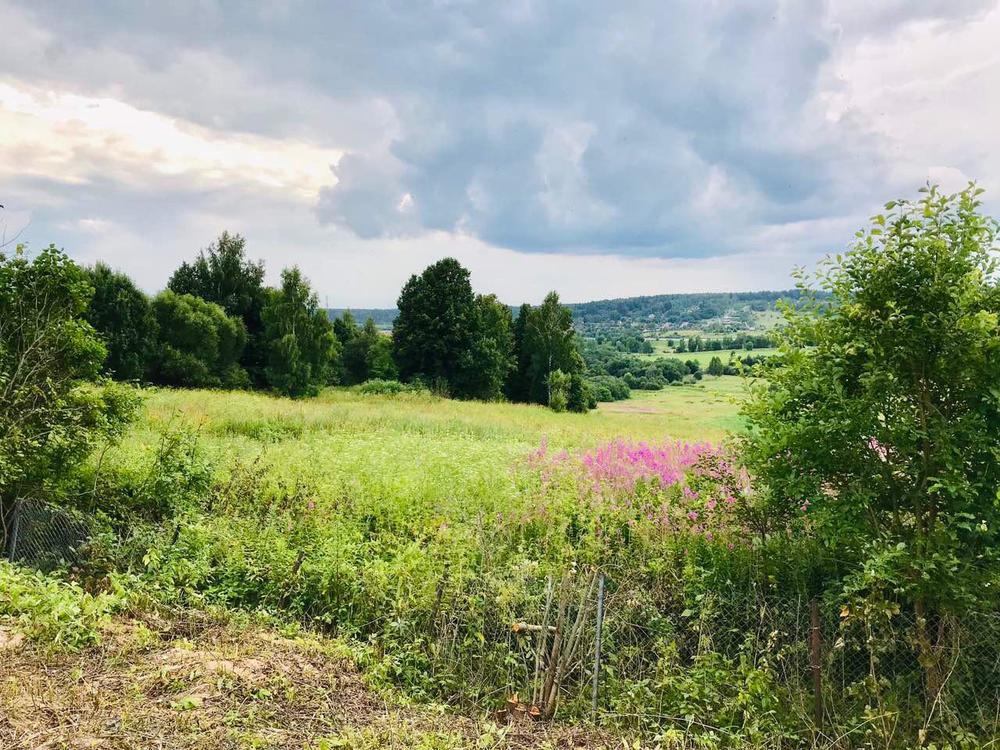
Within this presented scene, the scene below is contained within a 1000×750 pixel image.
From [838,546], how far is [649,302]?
100.0 meters

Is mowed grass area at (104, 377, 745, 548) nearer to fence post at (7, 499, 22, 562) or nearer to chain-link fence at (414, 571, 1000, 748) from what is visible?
fence post at (7, 499, 22, 562)

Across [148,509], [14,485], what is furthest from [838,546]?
[14,485]

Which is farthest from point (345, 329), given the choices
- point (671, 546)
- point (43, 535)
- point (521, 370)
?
point (671, 546)

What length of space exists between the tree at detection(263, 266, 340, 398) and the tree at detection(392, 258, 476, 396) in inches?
289

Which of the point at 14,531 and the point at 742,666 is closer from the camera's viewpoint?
the point at 742,666

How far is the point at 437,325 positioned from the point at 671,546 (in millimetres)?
35013

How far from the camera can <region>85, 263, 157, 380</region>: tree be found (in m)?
32.1

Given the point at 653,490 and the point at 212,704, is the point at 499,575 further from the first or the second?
the point at 212,704

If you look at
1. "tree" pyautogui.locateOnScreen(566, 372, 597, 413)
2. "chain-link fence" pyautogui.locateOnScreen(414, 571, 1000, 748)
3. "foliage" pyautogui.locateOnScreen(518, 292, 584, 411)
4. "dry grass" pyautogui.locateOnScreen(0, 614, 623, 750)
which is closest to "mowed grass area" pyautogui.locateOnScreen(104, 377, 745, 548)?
"chain-link fence" pyautogui.locateOnScreen(414, 571, 1000, 748)

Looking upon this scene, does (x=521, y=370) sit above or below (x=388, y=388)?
above

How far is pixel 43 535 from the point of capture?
8.17 meters

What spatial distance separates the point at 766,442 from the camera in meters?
5.77

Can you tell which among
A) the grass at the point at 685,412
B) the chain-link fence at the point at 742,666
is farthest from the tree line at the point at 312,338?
the chain-link fence at the point at 742,666

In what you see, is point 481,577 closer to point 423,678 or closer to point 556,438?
point 423,678
